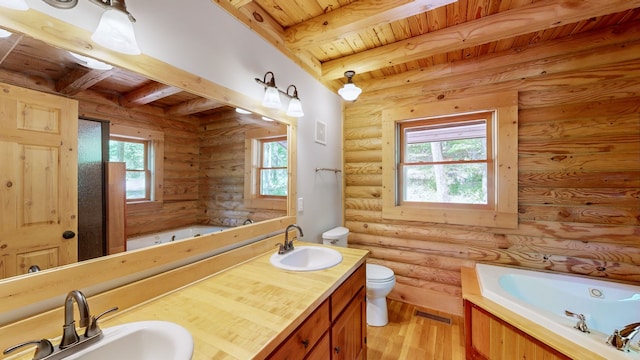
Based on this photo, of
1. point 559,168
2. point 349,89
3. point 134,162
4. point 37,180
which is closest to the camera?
point 37,180

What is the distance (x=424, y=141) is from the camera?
2623mm

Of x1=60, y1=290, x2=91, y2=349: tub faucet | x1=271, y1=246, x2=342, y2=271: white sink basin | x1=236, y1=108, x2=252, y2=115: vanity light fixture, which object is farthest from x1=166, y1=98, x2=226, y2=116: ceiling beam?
x1=271, y1=246, x2=342, y2=271: white sink basin

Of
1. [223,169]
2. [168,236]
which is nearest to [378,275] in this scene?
[223,169]

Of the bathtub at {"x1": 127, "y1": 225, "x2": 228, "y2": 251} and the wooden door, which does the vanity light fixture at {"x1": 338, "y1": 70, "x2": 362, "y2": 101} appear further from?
the wooden door

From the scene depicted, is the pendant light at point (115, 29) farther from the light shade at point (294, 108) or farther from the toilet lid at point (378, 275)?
the toilet lid at point (378, 275)

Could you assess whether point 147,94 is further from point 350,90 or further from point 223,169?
point 350,90

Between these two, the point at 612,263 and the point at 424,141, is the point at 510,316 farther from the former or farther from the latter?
the point at 424,141

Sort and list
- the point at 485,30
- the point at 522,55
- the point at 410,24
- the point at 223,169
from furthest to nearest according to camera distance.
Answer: the point at 522,55, the point at 410,24, the point at 485,30, the point at 223,169

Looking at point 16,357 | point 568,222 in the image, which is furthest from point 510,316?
point 16,357

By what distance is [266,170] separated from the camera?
5.84 feet

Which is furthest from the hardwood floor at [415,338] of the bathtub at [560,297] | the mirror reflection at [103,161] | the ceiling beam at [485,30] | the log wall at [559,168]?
the ceiling beam at [485,30]

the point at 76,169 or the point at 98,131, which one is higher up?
the point at 98,131

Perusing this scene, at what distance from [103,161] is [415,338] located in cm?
247

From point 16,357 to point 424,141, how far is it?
9.76 ft
